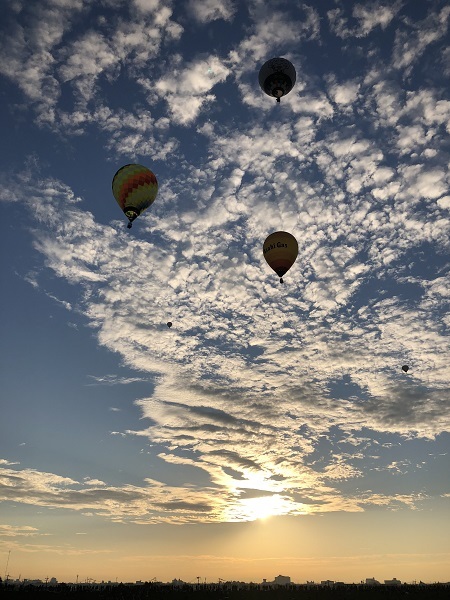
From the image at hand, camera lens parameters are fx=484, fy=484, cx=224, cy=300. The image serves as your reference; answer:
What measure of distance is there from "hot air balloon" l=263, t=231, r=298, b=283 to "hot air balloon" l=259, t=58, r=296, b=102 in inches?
517

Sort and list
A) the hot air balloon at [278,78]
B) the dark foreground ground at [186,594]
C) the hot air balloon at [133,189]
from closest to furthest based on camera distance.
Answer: the dark foreground ground at [186,594] < the hot air balloon at [278,78] < the hot air balloon at [133,189]

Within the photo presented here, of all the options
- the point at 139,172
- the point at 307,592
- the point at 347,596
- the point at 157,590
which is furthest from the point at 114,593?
the point at 139,172

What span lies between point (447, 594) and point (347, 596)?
31.2 ft

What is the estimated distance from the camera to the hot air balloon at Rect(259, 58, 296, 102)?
46.6 m

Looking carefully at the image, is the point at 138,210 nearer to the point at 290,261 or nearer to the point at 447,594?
the point at 290,261

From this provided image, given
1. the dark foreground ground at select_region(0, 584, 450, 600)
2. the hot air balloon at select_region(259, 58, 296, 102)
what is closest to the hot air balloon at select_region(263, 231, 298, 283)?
the hot air balloon at select_region(259, 58, 296, 102)

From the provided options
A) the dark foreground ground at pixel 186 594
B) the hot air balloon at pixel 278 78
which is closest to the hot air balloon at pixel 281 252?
the hot air balloon at pixel 278 78

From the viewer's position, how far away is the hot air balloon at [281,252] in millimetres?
47344

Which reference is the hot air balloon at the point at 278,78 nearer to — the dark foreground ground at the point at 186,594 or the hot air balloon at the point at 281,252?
the hot air balloon at the point at 281,252

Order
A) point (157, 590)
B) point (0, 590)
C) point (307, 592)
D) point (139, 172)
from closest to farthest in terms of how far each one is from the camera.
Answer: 1. point (0, 590)
2. point (157, 590)
3. point (307, 592)
4. point (139, 172)

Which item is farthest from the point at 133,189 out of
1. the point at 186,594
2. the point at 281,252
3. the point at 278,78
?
the point at 186,594

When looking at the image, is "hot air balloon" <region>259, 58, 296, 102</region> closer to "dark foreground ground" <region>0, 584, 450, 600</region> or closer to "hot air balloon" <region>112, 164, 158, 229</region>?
"hot air balloon" <region>112, 164, 158, 229</region>

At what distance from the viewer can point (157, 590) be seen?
42.5m

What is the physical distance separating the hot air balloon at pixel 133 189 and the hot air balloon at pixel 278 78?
14.4 meters
